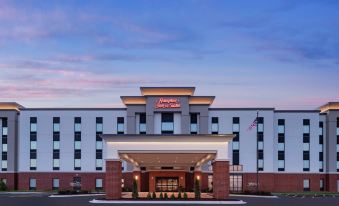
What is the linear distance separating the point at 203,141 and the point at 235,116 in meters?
36.5

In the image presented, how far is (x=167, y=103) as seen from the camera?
9281 centimetres

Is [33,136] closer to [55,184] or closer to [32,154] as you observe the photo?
[32,154]

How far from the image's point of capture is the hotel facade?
9288 cm

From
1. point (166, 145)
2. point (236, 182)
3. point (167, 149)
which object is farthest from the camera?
point (236, 182)

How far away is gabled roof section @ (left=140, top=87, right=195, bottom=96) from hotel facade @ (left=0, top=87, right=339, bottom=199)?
0.50 feet

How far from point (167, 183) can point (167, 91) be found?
549 inches

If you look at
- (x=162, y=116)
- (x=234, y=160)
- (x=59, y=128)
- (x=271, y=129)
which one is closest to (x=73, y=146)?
(x=59, y=128)

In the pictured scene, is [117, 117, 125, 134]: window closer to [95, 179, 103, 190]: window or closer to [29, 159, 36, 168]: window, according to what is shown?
[95, 179, 103, 190]: window

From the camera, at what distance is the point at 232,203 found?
177 ft

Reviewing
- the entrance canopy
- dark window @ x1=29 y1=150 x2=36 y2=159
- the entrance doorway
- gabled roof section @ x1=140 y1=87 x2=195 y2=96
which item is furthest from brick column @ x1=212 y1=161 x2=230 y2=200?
dark window @ x1=29 y1=150 x2=36 y2=159

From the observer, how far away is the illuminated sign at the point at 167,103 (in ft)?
303

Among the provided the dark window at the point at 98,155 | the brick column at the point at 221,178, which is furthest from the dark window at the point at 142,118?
the brick column at the point at 221,178

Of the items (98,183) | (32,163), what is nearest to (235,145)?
(98,183)

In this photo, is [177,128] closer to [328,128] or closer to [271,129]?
[271,129]
